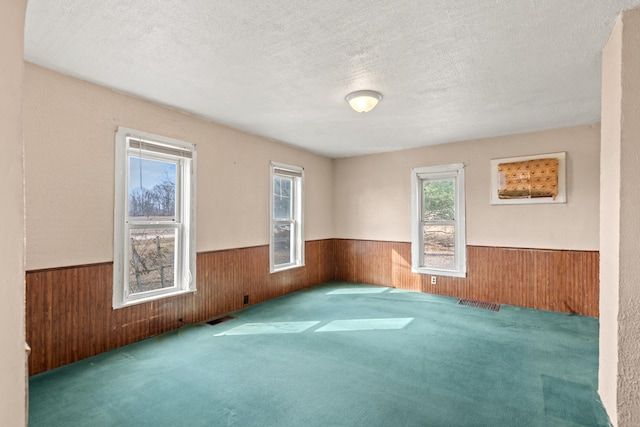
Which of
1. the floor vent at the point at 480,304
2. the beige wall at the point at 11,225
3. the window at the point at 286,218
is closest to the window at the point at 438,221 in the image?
the floor vent at the point at 480,304

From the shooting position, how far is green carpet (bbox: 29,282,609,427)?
6.65 ft

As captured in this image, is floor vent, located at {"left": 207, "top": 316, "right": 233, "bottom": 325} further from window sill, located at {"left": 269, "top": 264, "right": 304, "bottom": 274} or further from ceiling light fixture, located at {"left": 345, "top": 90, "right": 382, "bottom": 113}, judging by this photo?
ceiling light fixture, located at {"left": 345, "top": 90, "right": 382, "bottom": 113}

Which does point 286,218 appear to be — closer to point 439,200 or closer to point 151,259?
point 151,259

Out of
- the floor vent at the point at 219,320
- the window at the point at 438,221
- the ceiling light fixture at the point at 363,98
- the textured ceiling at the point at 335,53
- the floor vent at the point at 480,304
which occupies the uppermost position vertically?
the textured ceiling at the point at 335,53

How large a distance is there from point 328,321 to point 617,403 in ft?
8.41

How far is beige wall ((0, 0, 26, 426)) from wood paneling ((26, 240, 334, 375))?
87.0 inches

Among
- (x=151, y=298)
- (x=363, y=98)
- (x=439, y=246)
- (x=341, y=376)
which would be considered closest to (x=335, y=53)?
(x=363, y=98)

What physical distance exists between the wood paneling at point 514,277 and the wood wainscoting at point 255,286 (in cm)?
1

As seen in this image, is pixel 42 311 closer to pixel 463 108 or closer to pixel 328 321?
pixel 328 321

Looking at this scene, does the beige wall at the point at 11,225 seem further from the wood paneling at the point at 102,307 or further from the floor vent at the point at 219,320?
the floor vent at the point at 219,320

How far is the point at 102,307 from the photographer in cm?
291

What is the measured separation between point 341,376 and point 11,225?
7.66 ft

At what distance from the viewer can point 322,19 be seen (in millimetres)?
1945

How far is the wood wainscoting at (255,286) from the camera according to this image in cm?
263
